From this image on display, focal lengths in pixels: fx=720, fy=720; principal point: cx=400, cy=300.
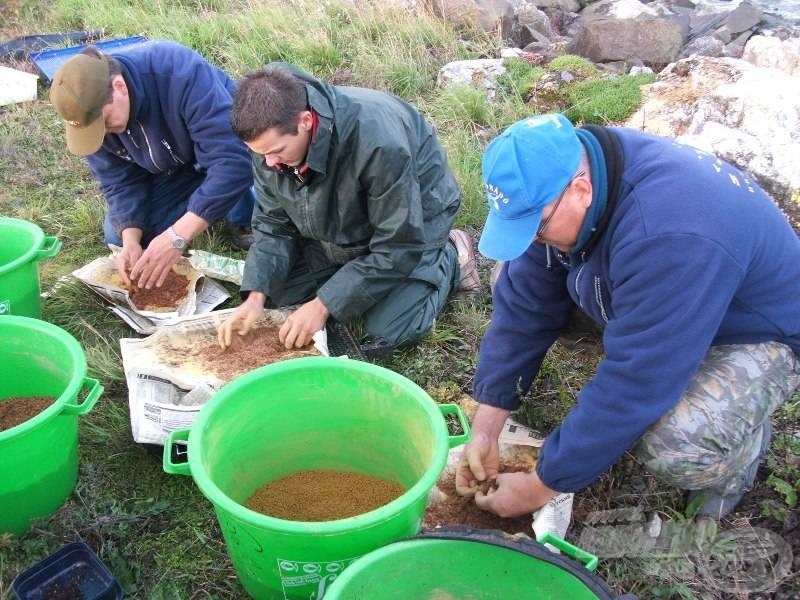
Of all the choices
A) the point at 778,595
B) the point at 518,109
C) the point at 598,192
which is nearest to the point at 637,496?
the point at 778,595

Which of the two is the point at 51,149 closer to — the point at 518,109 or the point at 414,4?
the point at 518,109

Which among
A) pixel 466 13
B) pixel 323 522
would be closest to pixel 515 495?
pixel 323 522

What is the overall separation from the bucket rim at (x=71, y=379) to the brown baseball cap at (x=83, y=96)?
38.7 inches

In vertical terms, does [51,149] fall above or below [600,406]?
below

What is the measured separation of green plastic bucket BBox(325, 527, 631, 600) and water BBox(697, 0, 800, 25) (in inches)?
390

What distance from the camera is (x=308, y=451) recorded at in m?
2.16

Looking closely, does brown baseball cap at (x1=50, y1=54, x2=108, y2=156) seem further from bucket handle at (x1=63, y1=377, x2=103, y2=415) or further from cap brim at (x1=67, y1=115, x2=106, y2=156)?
bucket handle at (x1=63, y1=377, x2=103, y2=415)

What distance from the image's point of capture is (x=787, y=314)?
6.06ft

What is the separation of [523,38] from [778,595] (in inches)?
241

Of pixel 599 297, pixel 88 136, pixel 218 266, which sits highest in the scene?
pixel 599 297

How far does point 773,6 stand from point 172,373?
11.0m

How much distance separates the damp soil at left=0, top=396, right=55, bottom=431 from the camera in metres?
2.29

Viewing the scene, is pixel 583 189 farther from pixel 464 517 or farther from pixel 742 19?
pixel 742 19

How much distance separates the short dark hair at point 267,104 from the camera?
2328 millimetres
